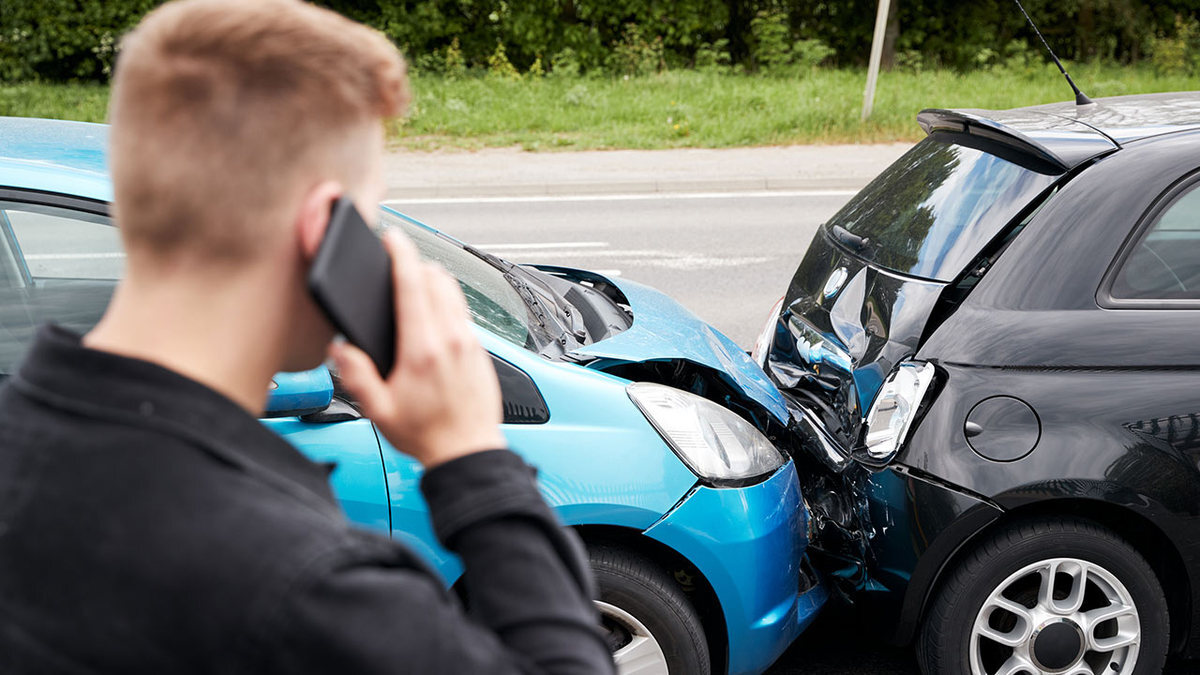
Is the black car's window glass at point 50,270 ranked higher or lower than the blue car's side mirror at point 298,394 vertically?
higher

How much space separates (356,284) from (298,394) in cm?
152

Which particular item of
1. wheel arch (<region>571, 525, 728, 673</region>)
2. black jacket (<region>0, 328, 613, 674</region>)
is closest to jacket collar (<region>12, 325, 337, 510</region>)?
black jacket (<region>0, 328, 613, 674</region>)

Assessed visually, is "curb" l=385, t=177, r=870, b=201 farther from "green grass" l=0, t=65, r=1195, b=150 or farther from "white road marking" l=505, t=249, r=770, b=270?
"white road marking" l=505, t=249, r=770, b=270

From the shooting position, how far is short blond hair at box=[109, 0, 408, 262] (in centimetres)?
95

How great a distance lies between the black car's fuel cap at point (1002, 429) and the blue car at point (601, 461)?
51cm

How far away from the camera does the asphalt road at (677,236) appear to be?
25.5 feet

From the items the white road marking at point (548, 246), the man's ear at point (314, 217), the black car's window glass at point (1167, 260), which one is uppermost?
the man's ear at point (314, 217)

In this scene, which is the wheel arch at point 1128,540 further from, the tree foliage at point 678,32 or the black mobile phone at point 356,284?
→ the tree foliage at point 678,32

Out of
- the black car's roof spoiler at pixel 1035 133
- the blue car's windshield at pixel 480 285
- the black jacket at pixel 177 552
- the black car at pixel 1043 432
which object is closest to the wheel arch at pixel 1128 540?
the black car at pixel 1043 432

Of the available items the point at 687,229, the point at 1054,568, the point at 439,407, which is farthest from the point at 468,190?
the point at 439,407

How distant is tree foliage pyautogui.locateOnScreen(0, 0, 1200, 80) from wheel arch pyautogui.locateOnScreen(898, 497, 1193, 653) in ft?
60.9

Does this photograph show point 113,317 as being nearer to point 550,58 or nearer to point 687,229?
point 687,229

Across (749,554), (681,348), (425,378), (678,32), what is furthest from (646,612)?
(678,32)

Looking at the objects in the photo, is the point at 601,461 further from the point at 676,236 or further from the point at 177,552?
the point at 676,236
